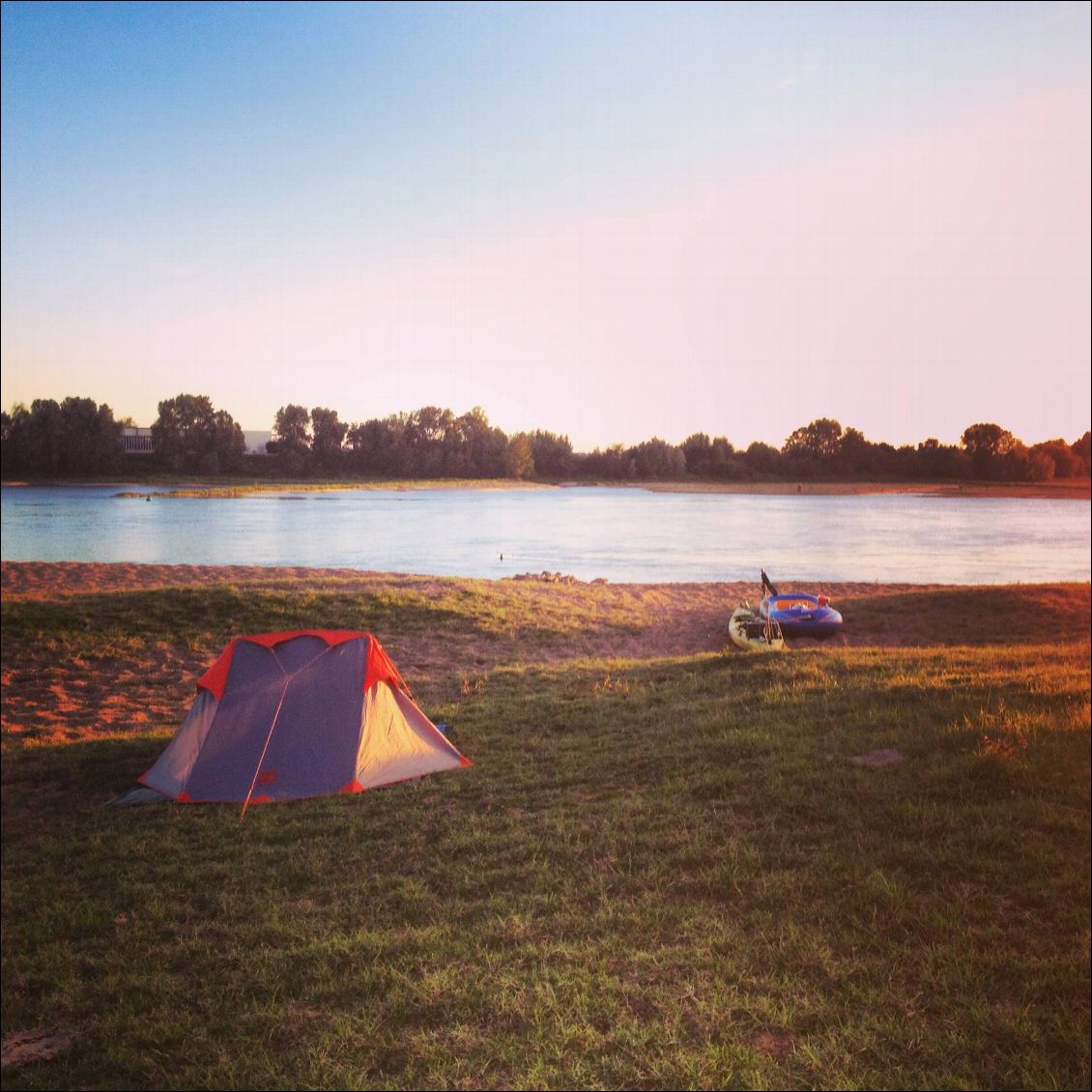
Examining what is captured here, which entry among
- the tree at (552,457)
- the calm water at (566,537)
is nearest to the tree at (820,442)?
the calm water at (566,537)

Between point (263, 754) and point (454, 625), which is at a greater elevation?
point (454, 625)

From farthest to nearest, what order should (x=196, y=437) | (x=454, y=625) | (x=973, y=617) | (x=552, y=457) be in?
1. (x=552, y=457)
2. (x=196, y=437)
3. (x=973, y=617)
4. (x=454, y=625)

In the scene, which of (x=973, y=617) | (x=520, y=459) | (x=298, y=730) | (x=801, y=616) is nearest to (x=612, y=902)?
(x=298, y=730)

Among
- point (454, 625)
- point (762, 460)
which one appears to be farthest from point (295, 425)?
point (454, 625)

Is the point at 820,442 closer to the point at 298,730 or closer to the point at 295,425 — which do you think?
the point at 298,730

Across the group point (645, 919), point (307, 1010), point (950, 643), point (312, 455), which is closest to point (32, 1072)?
point (307, 1010)

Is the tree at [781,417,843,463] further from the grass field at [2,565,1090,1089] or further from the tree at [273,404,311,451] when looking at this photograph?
the tree at [273,404,311,451]

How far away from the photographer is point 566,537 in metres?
57.7

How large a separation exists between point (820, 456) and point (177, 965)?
54.7 meters

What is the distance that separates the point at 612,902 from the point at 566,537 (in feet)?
169

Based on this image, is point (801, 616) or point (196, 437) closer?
point (801, 616)

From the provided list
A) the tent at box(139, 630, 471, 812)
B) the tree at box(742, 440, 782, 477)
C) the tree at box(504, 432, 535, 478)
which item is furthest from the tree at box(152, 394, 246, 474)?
the tent at box(139, 630, 471, 812)

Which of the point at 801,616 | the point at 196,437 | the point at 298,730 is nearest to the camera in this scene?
the point at 298,730

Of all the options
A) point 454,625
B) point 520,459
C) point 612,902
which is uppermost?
point 520,459
